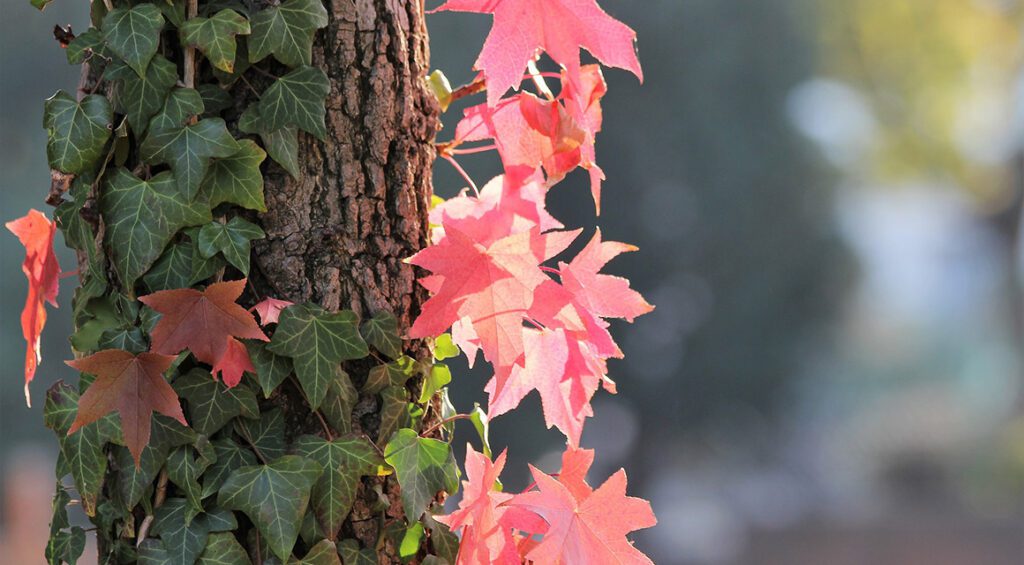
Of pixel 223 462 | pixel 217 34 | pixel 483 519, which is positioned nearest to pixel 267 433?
pixel 223 462

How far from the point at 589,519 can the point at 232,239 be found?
1.04ft

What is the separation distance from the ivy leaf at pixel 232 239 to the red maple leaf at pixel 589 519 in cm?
25

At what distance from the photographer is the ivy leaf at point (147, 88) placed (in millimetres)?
612

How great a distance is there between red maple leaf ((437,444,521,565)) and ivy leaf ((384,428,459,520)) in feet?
0.07

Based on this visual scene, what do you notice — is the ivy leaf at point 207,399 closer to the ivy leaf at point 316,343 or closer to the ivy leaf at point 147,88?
the ivy leaf at point 316,343

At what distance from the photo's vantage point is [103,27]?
2.01 feet

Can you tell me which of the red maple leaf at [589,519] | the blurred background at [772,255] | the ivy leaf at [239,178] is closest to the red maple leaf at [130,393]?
the ivy leaf at [239,178]

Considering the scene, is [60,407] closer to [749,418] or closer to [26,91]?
[749,418]

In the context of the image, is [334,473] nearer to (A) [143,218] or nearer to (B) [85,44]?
(A) [143,218]

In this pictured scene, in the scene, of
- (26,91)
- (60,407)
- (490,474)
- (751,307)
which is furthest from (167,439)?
(26,91)

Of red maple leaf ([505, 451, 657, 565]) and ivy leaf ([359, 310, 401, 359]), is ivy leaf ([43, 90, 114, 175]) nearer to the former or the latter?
ivy leaf ([359, 310, 401, 359])

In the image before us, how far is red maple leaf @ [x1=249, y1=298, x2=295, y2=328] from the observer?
0.61 m

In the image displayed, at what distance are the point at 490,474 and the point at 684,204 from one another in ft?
25.9

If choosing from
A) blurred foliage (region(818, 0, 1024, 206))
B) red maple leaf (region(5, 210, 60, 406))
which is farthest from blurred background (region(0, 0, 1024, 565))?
red maple leaf (region(5, 210, 60, 406))
